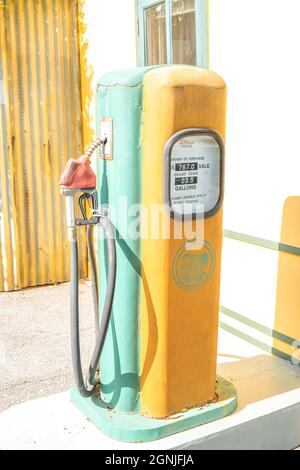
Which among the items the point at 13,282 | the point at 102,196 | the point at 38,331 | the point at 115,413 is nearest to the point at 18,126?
the point at 13,282

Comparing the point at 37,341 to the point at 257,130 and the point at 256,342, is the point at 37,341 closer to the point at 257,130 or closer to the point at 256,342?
the point at 256,342

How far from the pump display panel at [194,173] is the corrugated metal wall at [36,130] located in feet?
11.1

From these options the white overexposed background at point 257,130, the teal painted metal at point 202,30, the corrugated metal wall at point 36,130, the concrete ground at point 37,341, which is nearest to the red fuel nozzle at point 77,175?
the white overexposed background at point 257,130

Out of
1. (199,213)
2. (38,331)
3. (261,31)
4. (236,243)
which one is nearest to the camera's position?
(199,213)

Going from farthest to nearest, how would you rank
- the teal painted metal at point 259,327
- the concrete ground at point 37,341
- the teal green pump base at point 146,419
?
the concrete ground at point 37,341 → the teal painted metal at point 259,327 → the teal green pump base at point 146,419

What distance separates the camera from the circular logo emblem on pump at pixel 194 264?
2.62m

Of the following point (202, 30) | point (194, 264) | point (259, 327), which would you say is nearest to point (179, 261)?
point (194, 264)

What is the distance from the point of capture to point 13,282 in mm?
5785

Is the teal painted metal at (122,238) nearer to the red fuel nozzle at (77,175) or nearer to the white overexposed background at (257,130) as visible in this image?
the red fuel nozzle at (77,175)

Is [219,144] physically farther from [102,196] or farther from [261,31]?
[261,31]

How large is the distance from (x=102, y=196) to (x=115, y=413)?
42.6 inches

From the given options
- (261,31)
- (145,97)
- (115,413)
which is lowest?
(115,413)

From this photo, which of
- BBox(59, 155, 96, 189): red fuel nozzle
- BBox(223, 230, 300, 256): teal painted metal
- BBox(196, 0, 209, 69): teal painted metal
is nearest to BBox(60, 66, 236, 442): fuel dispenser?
BBox(59, 155, 96, 189): red fuel nozzle

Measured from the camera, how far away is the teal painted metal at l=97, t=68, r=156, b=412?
2494 mm
